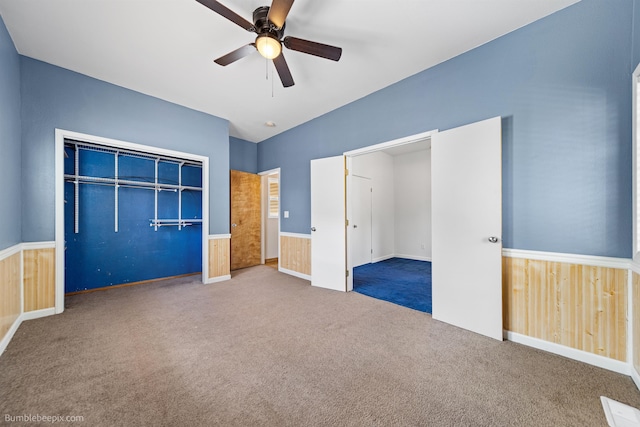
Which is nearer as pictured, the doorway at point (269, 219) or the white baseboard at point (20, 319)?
the white baseboard at point (20, 319)

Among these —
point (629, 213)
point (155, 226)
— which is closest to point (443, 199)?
point (629, 213)

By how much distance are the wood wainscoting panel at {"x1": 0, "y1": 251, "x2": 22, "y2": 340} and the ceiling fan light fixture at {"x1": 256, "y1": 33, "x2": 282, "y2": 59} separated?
9.55ft

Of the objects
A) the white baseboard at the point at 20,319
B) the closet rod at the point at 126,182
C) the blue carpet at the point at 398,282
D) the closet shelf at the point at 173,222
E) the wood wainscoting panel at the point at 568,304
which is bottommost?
the blue carpet at the point at 398,282

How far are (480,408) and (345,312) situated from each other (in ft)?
5.16

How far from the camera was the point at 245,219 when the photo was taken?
5.29 m

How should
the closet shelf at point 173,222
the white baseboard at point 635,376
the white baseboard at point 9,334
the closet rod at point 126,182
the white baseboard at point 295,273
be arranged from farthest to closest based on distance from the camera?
the white baseboard at point 295,273, the closet shelf at point 173,222, the closet rod at point 126,182, the white baseboard at point 9,334, the white baseboard at point 635,376

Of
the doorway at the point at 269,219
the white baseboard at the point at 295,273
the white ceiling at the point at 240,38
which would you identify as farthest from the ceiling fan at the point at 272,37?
the doorway at the point at 269,219

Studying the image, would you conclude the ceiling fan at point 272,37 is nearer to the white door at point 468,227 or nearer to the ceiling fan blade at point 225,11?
the ceiling fan blade at point 225,11

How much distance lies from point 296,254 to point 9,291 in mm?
3395

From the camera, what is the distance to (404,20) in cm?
216

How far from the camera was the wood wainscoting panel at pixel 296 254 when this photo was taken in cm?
436

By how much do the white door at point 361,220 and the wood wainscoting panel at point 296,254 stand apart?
Answer: 52.4 inches

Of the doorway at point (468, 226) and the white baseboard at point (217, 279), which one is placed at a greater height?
the doorway at point (468, 226)

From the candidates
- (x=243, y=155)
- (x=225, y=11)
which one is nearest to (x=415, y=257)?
(x=243, y=155)
